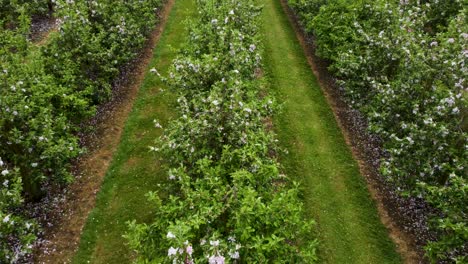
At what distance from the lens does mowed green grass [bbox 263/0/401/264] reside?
13.8 metres

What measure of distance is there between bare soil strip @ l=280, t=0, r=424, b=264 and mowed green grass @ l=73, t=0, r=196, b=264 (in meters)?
9.04

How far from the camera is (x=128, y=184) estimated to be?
15508 mm

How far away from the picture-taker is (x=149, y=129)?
59.8ft

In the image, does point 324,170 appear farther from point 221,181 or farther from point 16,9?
point 16,9

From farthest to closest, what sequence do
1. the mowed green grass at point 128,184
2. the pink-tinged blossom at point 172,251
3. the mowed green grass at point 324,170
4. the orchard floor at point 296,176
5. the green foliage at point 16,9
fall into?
1. the green foliage at point 16,9
2. the mowed green grass at point 324,170
3. the orchard floor at point 296,176
4. the mowed green grass at point 128,184
5. the pink-tinged blossom at point 172,251

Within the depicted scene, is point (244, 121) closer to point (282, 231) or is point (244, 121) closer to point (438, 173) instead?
point (282, 231)

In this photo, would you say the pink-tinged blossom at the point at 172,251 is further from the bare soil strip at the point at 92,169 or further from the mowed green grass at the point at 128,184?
the bare soil strip at the point at 92,169

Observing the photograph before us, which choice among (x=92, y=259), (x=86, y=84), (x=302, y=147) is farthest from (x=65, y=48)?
(x=302, y=147)

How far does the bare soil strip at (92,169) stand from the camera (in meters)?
12.9

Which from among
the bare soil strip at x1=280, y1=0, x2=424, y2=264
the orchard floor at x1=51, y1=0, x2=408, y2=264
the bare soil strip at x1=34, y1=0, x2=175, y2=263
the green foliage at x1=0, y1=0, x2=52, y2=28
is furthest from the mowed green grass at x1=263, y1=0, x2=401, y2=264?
A: the green foliage at x1=0, y1=0, x2=52, y2=28

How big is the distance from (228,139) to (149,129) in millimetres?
8241

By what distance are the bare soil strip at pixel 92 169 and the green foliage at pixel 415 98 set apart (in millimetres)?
11362

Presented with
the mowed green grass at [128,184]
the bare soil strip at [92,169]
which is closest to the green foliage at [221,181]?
the mowed green grass at [128,184]

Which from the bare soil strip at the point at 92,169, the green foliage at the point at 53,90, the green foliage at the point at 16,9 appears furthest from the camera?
the green foliage at the point at 16,9
